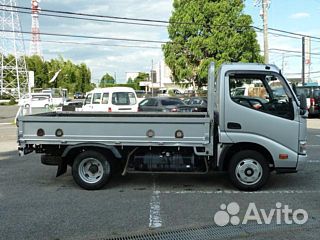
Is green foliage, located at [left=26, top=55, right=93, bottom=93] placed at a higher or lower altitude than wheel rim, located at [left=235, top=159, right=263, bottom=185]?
higher

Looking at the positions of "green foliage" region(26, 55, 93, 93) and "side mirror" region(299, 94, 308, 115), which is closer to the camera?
"side mirror" region(299, 94, 308, 115)

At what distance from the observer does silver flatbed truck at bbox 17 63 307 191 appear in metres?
7.77

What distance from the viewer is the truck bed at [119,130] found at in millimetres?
7719

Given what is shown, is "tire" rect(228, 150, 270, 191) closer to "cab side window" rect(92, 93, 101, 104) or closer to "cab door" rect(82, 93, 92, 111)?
"cab side window" rect(92, 93, 101, 104)

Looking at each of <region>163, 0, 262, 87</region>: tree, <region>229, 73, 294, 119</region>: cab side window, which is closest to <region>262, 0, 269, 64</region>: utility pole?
<region>163, 0, 262, 87</region>: tree

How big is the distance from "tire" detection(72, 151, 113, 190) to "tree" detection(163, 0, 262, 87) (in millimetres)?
29778

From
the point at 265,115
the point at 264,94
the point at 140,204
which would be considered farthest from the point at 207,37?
the point at 140,204

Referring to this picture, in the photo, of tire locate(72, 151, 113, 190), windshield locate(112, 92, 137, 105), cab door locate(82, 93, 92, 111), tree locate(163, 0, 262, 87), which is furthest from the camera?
tree locate(163, 0, 262, 87)

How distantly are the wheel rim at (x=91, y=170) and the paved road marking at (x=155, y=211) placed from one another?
3.37ft

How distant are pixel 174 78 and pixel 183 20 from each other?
215 inches

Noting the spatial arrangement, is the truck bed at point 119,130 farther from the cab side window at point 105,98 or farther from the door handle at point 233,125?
the cab side window at point 105,98

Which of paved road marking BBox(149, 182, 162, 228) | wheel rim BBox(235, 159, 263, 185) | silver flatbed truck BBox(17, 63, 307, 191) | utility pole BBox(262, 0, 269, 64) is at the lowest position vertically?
paved road marking BBox(149, 182, 162, 228)

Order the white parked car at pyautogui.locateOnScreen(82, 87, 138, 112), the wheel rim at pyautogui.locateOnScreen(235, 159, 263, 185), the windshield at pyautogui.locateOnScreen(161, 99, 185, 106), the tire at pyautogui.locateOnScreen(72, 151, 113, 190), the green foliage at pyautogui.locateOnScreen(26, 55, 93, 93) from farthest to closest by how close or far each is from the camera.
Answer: the green foliage at pyautogui.locateOnScreen(26, 55, 93, 93), the windshield at pyautogui.locateOnScreen(161, 99, 185, 106), the white parked car at pyautogui.locateOnScreen(82, 87, 138, 112), the tire at pyautogui.locateOnScreen(72, 151, 113, 190), the wheel rim at pyautogui.locateOnScreen(235, 159, 263, 185)

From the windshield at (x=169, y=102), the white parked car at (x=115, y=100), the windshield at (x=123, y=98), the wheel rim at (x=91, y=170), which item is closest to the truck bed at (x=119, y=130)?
the wheel rim at (x=91, y=170)
